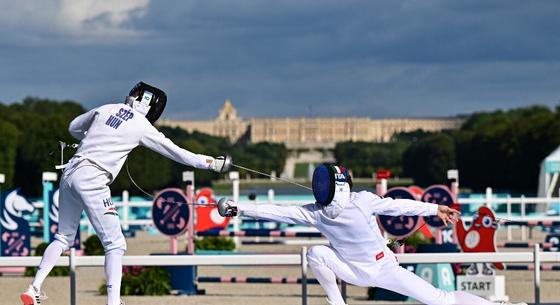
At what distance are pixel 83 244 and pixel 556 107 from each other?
111576 millimetres

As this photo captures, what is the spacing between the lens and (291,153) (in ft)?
639

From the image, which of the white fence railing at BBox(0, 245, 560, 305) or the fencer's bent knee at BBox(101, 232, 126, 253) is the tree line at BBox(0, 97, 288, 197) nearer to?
the white fence railing at BBox(0, 245, 560, 305)

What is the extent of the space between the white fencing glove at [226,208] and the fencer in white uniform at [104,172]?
500mm

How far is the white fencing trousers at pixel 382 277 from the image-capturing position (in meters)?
9.41

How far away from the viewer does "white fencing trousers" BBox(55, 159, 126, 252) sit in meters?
10.1

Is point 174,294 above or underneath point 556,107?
underneath

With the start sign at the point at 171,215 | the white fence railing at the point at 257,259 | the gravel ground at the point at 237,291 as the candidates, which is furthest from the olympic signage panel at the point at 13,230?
the white fence railing at the point at 257,259

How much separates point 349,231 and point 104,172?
180 cm

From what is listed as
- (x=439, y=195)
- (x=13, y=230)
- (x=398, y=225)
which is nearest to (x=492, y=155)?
(x=439, y=195)

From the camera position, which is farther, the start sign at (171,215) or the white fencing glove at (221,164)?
the start sign at (171,215)

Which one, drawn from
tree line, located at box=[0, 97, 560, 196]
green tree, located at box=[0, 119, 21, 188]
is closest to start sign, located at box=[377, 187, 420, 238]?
tree line, located at box=[0, 97, 560, 196]

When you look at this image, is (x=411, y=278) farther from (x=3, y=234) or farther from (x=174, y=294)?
(x=3, y=234)

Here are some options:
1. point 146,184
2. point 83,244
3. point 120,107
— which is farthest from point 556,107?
point 120,107

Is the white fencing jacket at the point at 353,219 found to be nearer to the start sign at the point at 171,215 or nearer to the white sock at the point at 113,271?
the white sock at the point at 113,271
